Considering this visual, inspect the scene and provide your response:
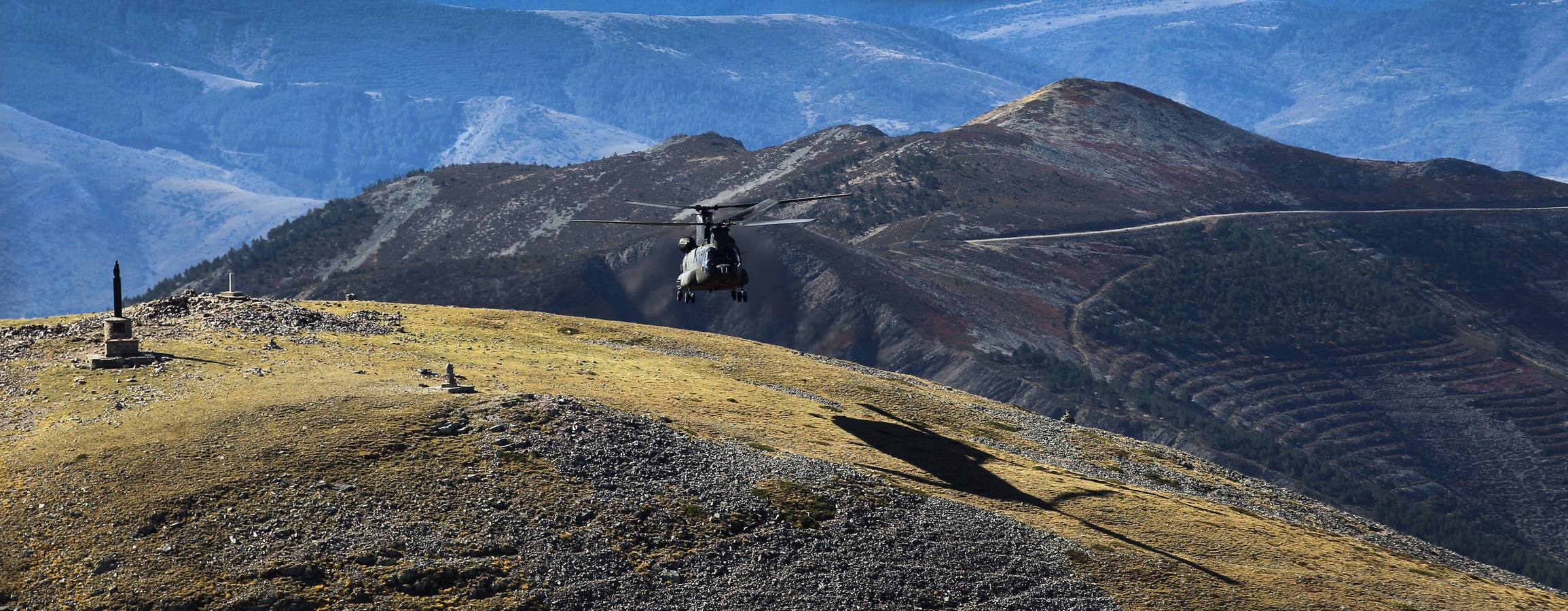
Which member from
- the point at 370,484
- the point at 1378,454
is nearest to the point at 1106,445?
the point at 370,484

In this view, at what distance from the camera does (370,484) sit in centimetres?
4484

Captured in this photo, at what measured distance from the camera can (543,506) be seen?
4528 centimetres

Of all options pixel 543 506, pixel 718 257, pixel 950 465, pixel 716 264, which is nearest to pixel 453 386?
pixel 543 506

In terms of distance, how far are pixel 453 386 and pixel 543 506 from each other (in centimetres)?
1135

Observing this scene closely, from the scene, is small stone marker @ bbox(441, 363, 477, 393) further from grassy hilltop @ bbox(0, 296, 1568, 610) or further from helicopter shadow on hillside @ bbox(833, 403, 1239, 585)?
helicopter shadow on hillside @ bbox(833, 403, 1239, 585)

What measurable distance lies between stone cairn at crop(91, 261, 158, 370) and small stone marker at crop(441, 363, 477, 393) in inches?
528

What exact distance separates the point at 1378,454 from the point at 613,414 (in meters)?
158

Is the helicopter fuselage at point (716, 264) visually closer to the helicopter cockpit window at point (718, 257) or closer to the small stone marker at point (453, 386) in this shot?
the helicopter cockpit window at point (718, 257)

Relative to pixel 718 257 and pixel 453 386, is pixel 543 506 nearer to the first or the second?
pixel 453 386

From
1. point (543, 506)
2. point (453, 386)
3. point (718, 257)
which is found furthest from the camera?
point (718, 257)

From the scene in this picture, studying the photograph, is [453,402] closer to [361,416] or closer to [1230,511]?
[361,416]

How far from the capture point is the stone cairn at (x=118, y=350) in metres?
55.0

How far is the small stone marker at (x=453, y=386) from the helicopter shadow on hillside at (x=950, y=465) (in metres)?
17.4

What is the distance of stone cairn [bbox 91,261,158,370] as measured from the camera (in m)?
55.0
